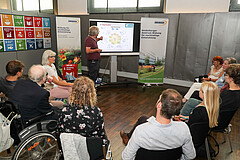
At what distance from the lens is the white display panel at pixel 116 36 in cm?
493

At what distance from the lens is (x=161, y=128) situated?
139 centimetres

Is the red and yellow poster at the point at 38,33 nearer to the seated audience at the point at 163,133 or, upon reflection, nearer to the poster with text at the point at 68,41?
the poster with text at the point at 68,41

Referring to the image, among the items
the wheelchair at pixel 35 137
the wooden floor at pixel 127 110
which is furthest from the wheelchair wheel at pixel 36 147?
the wooden floor at pixel 127 110

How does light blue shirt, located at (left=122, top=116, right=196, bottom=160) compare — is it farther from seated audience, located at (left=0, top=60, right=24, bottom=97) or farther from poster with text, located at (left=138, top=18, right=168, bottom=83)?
poster with text, located at (left=138, top=18, right=168, bottom=83)

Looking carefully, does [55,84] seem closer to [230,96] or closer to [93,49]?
[93,49]

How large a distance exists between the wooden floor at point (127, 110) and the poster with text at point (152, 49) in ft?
1.25

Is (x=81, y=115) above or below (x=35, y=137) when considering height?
above

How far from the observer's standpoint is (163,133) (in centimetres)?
139

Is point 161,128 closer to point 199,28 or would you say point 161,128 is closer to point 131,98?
point 131,98

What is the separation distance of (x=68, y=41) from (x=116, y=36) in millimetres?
1670

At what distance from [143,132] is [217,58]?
3.49 m

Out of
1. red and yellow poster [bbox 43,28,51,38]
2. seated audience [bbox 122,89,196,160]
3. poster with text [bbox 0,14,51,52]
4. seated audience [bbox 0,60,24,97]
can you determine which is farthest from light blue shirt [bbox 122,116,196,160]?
red and yellow poster [bbox 43,28,51,38]

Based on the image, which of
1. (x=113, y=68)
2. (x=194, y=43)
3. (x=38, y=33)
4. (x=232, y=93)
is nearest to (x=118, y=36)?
(x=113, y=68)

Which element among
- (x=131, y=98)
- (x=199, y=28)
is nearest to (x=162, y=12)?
(x=199, y=28)
